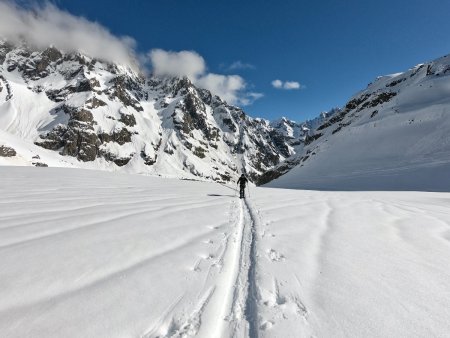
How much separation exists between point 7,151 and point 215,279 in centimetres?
15619

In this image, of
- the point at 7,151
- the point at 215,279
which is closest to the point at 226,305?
the point at 215,279

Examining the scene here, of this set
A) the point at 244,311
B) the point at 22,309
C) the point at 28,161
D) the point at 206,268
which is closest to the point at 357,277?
the point at 244,311

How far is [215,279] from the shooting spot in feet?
13.9

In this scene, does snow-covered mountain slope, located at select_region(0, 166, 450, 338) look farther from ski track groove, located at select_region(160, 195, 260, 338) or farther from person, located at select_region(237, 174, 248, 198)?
person, located at select_region(237, 174, 248, 198)

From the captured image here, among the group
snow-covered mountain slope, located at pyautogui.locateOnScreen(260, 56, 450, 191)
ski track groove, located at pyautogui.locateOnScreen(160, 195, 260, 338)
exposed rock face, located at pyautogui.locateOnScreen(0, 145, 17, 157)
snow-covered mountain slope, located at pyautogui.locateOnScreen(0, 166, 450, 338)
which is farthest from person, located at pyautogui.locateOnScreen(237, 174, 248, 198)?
exposed rock face, located at pyautogui.locateOnScreen(0, 145, 17, 157)

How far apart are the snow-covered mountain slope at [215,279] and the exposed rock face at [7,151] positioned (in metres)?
144

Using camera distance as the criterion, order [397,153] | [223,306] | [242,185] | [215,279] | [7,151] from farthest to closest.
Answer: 1. [7,151]
2. [397,153]
3. [242,185]
4. [215,279]
5. [223,306]

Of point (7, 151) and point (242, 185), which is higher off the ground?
point (7, 151)

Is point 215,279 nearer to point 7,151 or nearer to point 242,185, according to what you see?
point 242,185

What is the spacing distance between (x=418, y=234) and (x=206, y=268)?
5773 millimetres

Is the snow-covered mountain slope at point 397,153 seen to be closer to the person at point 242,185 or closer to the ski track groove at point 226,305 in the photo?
the person at point 242,185

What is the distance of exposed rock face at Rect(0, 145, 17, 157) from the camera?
121 metres

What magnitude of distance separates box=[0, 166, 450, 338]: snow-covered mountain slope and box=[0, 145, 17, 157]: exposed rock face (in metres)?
144

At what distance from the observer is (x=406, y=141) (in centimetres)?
3750
